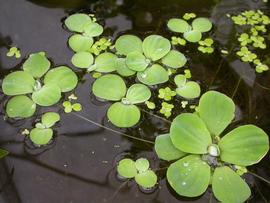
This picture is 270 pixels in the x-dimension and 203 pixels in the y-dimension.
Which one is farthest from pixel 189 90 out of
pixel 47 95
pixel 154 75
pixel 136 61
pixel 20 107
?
pixel 20 107

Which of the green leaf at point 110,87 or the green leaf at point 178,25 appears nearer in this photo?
the green leaf at point 110,87

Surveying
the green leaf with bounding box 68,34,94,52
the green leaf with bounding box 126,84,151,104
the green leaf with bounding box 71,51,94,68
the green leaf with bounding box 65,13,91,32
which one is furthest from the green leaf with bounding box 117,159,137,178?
the green leaf with bounding box 65,13,91,32

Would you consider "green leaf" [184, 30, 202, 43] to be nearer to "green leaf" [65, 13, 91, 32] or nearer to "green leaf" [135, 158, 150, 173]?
"green leaf" [65, 13, 91, 32]

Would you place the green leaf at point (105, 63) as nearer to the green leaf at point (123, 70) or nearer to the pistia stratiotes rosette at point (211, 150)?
the green leaf at point (123, 70)

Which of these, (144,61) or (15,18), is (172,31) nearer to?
(144,61)

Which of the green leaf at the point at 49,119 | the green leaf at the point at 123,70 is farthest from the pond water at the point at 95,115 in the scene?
the green leaf at the point at 123,70

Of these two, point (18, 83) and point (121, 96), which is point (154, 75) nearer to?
point (121, 96)
